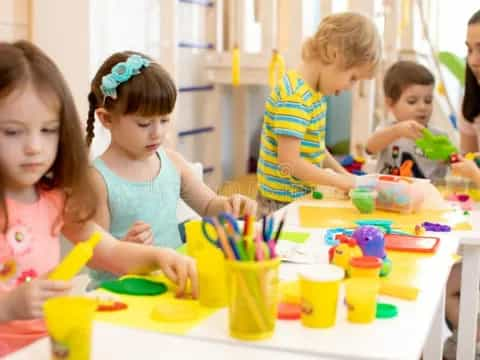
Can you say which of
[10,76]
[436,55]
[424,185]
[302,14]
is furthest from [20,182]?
[436,55]

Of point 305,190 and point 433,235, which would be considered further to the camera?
point 305,190

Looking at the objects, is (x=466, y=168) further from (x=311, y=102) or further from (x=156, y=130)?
(x=156, y=130)

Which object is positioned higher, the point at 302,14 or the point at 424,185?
the point at 302,14

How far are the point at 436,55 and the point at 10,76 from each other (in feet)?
10.9

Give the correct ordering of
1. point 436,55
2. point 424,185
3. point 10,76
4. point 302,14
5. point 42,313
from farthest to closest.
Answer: point 436,55, point 302,14, point 424,185, point 10,76, point 42,313

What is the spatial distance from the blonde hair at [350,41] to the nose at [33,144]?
119 cm

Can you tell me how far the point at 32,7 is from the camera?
226 cm

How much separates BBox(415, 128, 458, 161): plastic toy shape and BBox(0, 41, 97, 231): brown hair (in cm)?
136

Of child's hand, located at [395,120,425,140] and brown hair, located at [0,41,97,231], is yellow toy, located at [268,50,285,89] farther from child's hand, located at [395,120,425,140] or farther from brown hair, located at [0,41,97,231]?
brown hair, located at [0,41,97,231]

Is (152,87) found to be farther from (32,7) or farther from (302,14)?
(302,14)

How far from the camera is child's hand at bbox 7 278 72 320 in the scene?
3.10ft

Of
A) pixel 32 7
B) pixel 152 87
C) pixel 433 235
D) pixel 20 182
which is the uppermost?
pixel 32 7

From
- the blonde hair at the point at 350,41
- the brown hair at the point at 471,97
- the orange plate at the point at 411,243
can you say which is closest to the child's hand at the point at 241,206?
the orange plate at the point at 411,243

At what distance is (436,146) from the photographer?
236cm
